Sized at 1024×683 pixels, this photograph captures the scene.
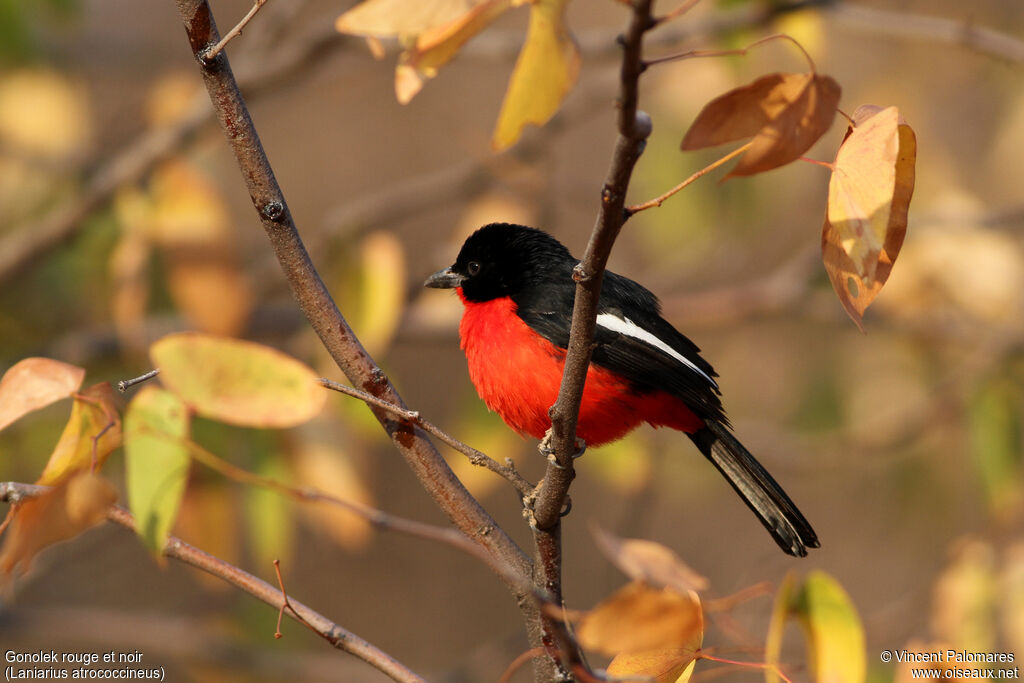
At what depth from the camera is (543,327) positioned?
2980mm

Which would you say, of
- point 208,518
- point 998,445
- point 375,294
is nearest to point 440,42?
point 375,294

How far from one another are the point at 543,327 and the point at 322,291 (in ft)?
4.06

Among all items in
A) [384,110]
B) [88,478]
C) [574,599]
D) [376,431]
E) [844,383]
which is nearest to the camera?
[88,478]

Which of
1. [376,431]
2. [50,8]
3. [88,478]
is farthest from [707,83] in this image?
[88,478]

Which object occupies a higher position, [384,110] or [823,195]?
[384,110]

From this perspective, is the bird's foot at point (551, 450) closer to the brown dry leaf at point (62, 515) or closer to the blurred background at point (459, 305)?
the blurred background at point (459, 305)

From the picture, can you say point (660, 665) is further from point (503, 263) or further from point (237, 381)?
point (503, 263)

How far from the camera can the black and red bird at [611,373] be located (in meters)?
2.90

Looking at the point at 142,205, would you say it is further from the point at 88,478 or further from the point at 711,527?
the point at 711,527

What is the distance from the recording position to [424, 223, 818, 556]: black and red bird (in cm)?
290

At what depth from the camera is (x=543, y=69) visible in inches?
52.4

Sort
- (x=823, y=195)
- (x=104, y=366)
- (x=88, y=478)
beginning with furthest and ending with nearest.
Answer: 1. (x=823, y=195)
2. (x=104, y=366)
3. (x=88, y=478)

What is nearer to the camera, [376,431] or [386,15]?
[386,15]

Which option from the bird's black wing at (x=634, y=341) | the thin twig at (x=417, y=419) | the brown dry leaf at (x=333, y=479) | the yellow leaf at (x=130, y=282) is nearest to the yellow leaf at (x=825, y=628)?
the thin twig at (x=417, y=419)
